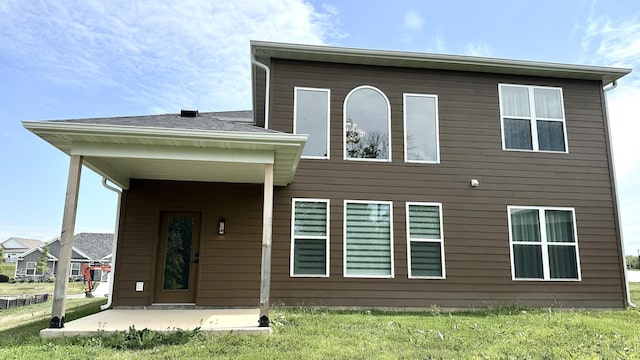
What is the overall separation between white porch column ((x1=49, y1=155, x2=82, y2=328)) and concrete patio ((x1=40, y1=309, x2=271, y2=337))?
0.22 m

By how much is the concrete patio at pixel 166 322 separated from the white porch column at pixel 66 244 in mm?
220

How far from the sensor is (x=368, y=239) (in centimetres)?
774

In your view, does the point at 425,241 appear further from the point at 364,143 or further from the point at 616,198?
the point at 616,198

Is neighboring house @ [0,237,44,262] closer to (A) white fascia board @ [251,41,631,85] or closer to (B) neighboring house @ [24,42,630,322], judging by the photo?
(B) neighboring house @ [24,42,630,322]

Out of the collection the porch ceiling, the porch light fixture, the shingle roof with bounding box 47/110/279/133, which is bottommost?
the porch light fixture

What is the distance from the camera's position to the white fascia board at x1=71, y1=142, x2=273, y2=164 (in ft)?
18.0

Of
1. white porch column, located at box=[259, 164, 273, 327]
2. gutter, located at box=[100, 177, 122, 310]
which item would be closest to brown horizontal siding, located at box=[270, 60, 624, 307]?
white porch column, located at box=[259, 164, 273, 327]

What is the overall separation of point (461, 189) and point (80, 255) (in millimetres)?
37126

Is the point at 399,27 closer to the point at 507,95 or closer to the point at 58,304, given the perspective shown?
the point at 507,95

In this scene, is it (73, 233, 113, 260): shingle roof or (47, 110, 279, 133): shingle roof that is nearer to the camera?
(47, 110, 279, 133): shingle roof

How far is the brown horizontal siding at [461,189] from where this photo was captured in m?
7.60

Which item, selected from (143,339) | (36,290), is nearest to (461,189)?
(143,339)

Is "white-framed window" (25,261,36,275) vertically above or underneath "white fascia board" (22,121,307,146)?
underneath

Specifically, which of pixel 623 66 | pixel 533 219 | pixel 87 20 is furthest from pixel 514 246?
pixel 87 20
